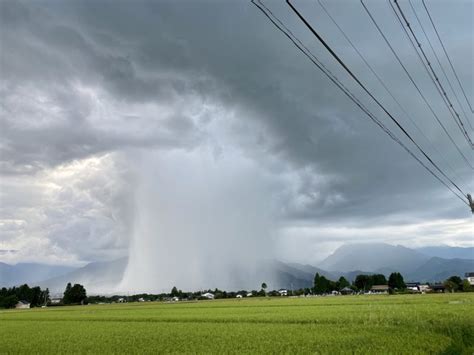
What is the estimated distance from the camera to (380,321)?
3212cm

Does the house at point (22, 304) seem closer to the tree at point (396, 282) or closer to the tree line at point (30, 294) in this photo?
the tree line at point (30, 294)

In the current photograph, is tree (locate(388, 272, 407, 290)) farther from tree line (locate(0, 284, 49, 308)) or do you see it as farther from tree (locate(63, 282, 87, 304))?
tree line (locate(0, 284, 49, 308))

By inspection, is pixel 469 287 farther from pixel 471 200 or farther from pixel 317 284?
pixel 471 200

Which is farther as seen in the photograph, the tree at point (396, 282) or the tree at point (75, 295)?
the tree at point (396, 282)

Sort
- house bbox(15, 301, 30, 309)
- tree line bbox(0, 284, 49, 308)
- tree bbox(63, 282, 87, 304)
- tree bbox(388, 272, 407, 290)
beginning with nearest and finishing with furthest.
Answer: house bbox(15, 301, 30, 309) < tree bbox(63, 282, 87, 304) < tree line bbox(0, 284, 49, 308) < tree bbox(388, 272, 407, 290)

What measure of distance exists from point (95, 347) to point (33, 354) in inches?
138

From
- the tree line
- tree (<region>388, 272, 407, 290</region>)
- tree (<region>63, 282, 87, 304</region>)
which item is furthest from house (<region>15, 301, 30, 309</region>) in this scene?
tree (<region>388, 272, 407, 290</region>)

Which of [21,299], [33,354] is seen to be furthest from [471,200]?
[21,299]

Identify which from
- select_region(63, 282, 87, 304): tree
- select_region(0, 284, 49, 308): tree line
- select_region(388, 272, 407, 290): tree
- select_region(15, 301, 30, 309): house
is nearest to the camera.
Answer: select_region(15, 301, 30, 309): house

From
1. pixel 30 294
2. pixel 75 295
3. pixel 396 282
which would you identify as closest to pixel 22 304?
pixel 30 294

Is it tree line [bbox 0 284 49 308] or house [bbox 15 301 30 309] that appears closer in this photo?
house [bbox 15 301 30 309]

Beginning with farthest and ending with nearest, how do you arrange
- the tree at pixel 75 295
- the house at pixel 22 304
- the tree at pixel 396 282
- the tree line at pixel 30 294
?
the tree at pixel 396 282
the tree line at pixel 30 294
the tree at pixel 75 295
the house at pixel 22 304

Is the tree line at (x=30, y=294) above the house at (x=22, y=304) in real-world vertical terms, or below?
above

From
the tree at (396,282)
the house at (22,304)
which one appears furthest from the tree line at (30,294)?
the tree at (396,282)
